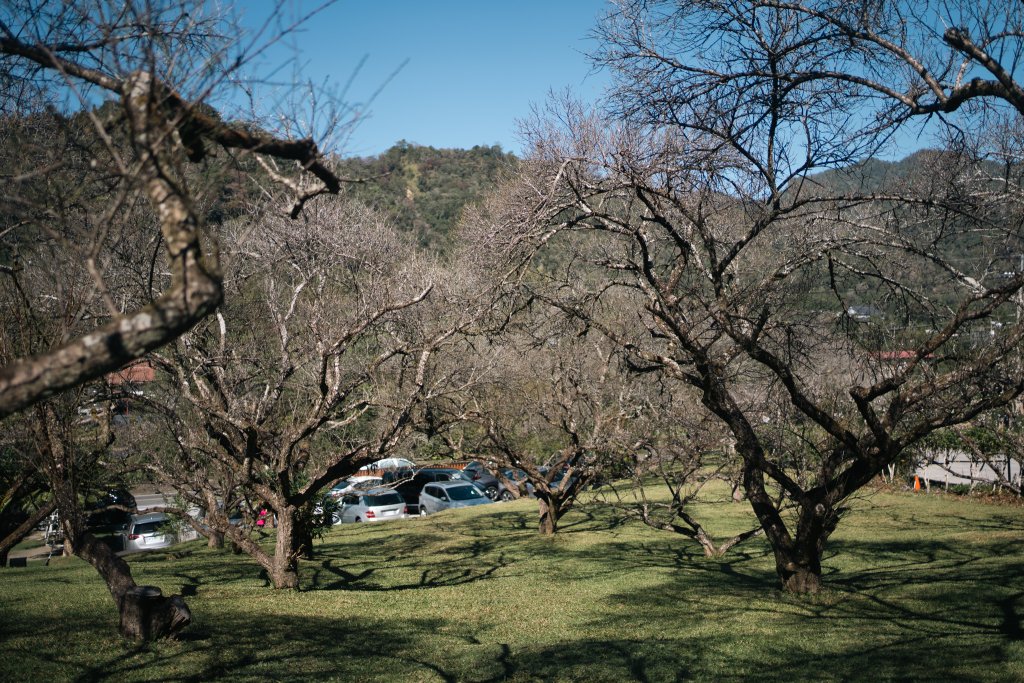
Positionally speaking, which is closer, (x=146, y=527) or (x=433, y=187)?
(x=146, y=527)

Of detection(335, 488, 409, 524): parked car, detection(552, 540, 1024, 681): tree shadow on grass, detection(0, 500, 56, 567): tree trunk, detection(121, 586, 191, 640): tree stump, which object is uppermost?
detection(0, 500, 56, 567): tree trunk

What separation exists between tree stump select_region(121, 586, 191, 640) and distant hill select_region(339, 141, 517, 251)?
24180mm

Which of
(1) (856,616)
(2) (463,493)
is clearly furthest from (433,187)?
(1) (856,616)

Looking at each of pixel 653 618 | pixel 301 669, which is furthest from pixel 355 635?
pixel 653 618

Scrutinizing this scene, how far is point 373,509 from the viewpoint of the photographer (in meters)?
26.5

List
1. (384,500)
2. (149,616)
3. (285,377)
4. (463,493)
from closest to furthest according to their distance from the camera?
1. (149,616)
2. (285,377)
3. (384,500)
4. (463,493)

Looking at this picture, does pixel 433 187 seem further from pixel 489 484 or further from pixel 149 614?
pixel 149 614

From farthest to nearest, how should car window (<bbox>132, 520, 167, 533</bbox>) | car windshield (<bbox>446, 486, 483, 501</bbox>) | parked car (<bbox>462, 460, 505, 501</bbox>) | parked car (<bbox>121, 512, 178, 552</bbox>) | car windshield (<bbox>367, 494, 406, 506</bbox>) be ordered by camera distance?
parked car (<bbox>462, 460, 505, 501</bbox>), car windshield (<bbox>446, 486, 483, 501</bbox>), car windshield (<bbox>367, 494, 406, 506</bbox>), car window (<bbox>132, 520, 167, 533</bbox>), parked car (<bbox>121, 512, 178, 552</bbox>)

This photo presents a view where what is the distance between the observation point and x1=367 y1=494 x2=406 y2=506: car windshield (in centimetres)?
2658

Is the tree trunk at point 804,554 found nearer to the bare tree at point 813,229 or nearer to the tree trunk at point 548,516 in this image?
the bare tree at point 813,229

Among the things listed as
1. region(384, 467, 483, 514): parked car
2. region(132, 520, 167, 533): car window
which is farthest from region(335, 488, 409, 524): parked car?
region(132, 520, 167, 533): car window

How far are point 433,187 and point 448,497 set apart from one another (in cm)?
4219

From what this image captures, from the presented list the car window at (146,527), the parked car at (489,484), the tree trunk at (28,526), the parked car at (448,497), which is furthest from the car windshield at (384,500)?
the tree trunk at (28,526)

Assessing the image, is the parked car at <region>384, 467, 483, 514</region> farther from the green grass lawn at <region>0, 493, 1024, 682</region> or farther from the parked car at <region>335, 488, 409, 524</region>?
the green grass lawn at <region>0, 493, 1024, 682</region>
